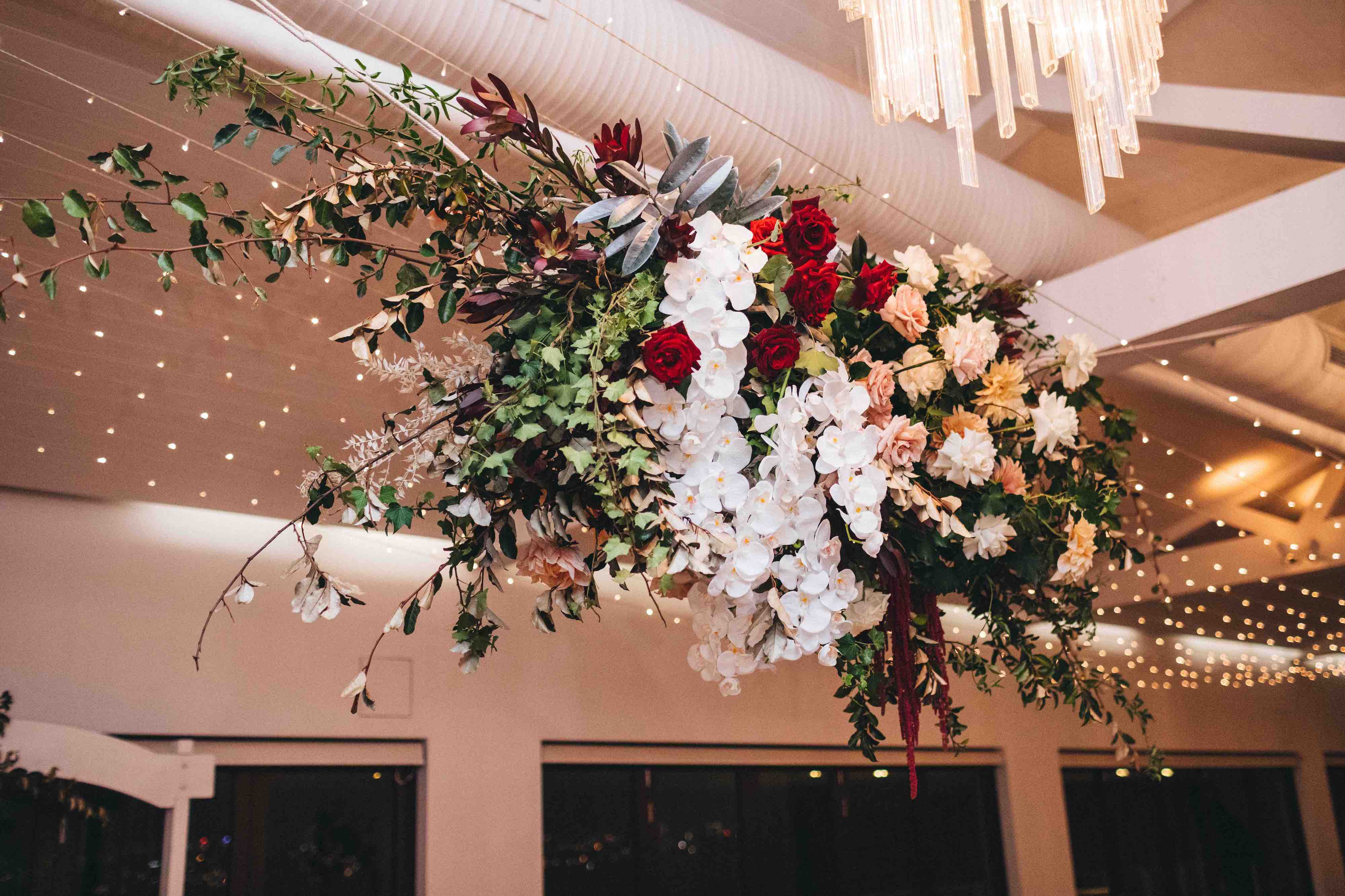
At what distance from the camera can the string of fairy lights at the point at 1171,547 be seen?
8.38 ft

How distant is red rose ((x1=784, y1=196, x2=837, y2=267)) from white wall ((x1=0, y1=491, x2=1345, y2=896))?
4.12 metres

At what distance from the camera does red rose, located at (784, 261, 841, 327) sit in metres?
1.22

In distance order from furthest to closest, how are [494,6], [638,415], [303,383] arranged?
[303,383]
[494,6]
[638,415]

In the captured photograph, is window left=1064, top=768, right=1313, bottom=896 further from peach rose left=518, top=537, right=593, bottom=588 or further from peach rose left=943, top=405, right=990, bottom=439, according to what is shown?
peach rose left=518, top=537, right=593, bottom=588

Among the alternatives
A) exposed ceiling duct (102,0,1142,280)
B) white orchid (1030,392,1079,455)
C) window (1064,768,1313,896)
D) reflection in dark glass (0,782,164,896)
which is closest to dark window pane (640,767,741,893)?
reflection in dark glass (0,782,164,896)

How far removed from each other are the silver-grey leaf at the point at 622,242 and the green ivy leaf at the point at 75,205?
0.49m

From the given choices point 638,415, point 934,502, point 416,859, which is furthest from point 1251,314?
point 416,859

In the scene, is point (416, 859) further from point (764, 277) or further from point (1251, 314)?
point (764, 277)

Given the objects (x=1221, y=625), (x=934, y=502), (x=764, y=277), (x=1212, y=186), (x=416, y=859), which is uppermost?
(x=1212, y=186)

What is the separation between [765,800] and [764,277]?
593cm

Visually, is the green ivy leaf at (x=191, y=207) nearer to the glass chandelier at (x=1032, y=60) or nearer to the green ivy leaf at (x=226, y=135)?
the green ivy leaf at (x=226, y=135)

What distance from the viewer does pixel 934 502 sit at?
1284 millimetres

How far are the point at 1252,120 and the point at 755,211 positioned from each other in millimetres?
3296

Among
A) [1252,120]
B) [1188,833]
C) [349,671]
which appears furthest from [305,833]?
[1188,833]
